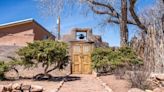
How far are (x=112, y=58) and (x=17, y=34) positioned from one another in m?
13.4

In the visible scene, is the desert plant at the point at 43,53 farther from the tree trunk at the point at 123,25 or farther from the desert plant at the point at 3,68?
the tree trunk at the point at 123,25

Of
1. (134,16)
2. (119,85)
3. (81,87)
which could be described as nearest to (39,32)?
(134,16)

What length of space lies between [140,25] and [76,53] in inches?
253

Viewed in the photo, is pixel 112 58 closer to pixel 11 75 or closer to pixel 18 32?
pixel 11 75

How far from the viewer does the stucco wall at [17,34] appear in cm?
3127

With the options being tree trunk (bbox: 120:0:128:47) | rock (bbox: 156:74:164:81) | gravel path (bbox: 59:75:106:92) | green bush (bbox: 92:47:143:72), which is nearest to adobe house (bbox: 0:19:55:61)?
tree trunk (bbox: 120:0:128:47)

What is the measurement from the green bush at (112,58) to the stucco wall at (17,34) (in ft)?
35.2

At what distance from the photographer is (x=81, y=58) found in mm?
25297

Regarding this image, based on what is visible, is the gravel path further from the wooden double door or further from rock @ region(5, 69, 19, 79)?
the wooden double door

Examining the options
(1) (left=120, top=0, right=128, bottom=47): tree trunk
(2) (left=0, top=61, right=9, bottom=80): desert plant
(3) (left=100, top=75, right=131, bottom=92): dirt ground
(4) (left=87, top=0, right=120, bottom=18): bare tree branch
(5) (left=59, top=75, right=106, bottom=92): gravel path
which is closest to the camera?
(3) (left=100, top=75, right=131, bottom=92): dirt ground

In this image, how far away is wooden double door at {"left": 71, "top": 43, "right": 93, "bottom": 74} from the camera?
25.1m

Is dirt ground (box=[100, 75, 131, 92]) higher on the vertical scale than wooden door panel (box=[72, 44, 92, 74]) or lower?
lower

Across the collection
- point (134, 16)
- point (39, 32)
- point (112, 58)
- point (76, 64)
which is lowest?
point (76, 64)

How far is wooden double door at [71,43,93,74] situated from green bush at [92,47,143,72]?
6.99ft
